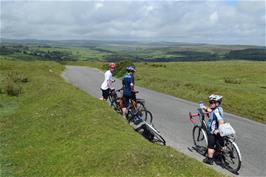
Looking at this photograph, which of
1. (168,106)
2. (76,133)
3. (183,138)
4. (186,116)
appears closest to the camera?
(76,133)

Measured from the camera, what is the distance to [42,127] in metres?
16.9

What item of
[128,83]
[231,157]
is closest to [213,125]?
[231,157]

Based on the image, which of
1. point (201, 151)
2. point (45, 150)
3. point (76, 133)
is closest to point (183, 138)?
point (201, 151)

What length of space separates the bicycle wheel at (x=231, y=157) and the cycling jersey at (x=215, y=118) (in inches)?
26.1

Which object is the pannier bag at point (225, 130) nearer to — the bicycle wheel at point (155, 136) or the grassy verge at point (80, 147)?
the grassy verge at point (80, 147)

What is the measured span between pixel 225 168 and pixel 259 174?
1.12m

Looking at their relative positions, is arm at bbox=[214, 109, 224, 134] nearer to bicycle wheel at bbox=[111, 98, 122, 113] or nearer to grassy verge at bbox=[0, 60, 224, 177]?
grassy verge at bbox=[0, 60, 224, 177]

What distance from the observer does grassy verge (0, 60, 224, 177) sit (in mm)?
10734

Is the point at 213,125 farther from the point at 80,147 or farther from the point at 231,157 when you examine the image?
the point at 80,147

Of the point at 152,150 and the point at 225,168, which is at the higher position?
the point at 152,150

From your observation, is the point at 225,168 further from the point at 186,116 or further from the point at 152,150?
the point at 186,116

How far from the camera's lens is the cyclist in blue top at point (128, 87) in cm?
1764

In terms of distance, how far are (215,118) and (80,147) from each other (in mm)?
4771

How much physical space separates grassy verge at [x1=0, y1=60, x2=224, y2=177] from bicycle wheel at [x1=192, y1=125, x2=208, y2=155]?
7.30 ft
